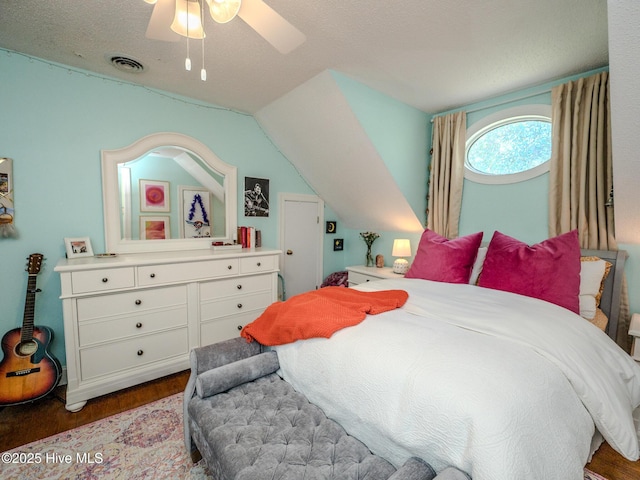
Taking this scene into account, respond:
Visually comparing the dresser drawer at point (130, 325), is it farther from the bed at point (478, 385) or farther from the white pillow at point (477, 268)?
the white pillow at point (477, 268)

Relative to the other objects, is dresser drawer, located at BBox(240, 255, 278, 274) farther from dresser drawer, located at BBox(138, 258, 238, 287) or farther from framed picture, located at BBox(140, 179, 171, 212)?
framed picture, located at BBox(140, 179, 171, 212)

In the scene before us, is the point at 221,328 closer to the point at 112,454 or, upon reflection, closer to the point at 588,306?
the point at 112,454

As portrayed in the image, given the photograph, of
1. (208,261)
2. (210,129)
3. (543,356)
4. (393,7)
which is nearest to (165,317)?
(208,261)

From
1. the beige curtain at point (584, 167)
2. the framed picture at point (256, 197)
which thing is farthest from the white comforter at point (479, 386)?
the framed picture at point (256, 197)

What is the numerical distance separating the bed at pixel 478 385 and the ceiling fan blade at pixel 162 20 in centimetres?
169

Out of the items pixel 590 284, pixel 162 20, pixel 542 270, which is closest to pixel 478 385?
pixel 542 270

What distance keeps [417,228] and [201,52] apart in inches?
104

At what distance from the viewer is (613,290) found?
6.75ft

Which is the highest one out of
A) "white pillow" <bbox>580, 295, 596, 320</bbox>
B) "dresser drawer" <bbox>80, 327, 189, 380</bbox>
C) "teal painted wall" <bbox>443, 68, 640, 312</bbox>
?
"teal painted wall" <bbox>443, 68, 640, 312</bbox>

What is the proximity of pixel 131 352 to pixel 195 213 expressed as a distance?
4.24ft

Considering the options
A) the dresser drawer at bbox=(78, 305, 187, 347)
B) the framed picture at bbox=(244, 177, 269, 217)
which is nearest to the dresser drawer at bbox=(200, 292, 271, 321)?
the dresser drawer at bbox=(78, 305, 187, 347)

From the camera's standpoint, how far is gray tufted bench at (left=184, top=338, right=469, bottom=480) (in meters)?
1.01

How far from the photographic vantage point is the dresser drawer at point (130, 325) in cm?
199

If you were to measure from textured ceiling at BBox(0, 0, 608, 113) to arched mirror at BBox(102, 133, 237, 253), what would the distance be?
580mm
